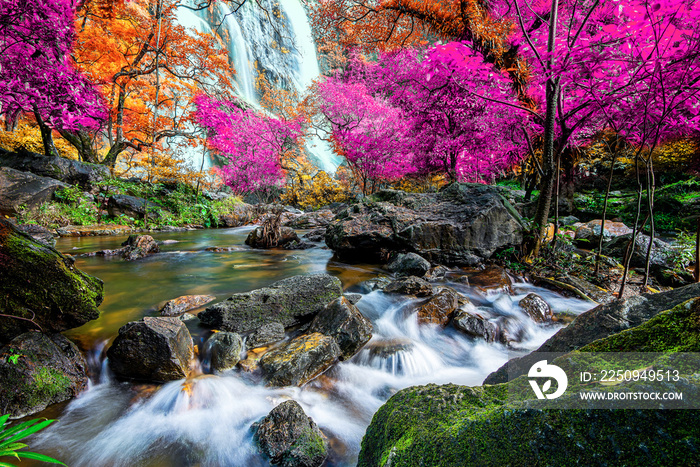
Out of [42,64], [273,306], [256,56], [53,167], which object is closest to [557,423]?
[273,306]

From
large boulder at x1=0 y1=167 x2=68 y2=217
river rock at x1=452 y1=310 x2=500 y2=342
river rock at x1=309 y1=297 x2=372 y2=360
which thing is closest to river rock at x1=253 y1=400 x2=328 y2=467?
river rock at x1=309 y1=297 x2=372 y2=360

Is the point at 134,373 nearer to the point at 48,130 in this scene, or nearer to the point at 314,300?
the point at 314,300

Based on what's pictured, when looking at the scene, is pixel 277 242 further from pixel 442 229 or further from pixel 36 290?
pixel 36 290

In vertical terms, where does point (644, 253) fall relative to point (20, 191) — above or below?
below

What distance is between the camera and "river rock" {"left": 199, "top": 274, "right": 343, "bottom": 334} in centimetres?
311

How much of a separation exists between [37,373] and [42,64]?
8.80 meters

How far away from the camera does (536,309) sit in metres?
3.59

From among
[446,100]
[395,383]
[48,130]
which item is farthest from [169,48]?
[395,383]

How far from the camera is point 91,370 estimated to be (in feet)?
8.05

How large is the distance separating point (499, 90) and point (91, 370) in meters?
6.80

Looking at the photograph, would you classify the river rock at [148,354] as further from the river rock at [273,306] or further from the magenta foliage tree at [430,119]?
the magenta foliage tree at [430,119]

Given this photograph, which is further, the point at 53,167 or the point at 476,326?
the point at 53,167

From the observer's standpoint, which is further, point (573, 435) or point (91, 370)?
point (91, 370)

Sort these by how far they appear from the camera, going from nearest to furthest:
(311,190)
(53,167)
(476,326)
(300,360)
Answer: (300,360)
(476,326)
(53,167)
(311,190)
